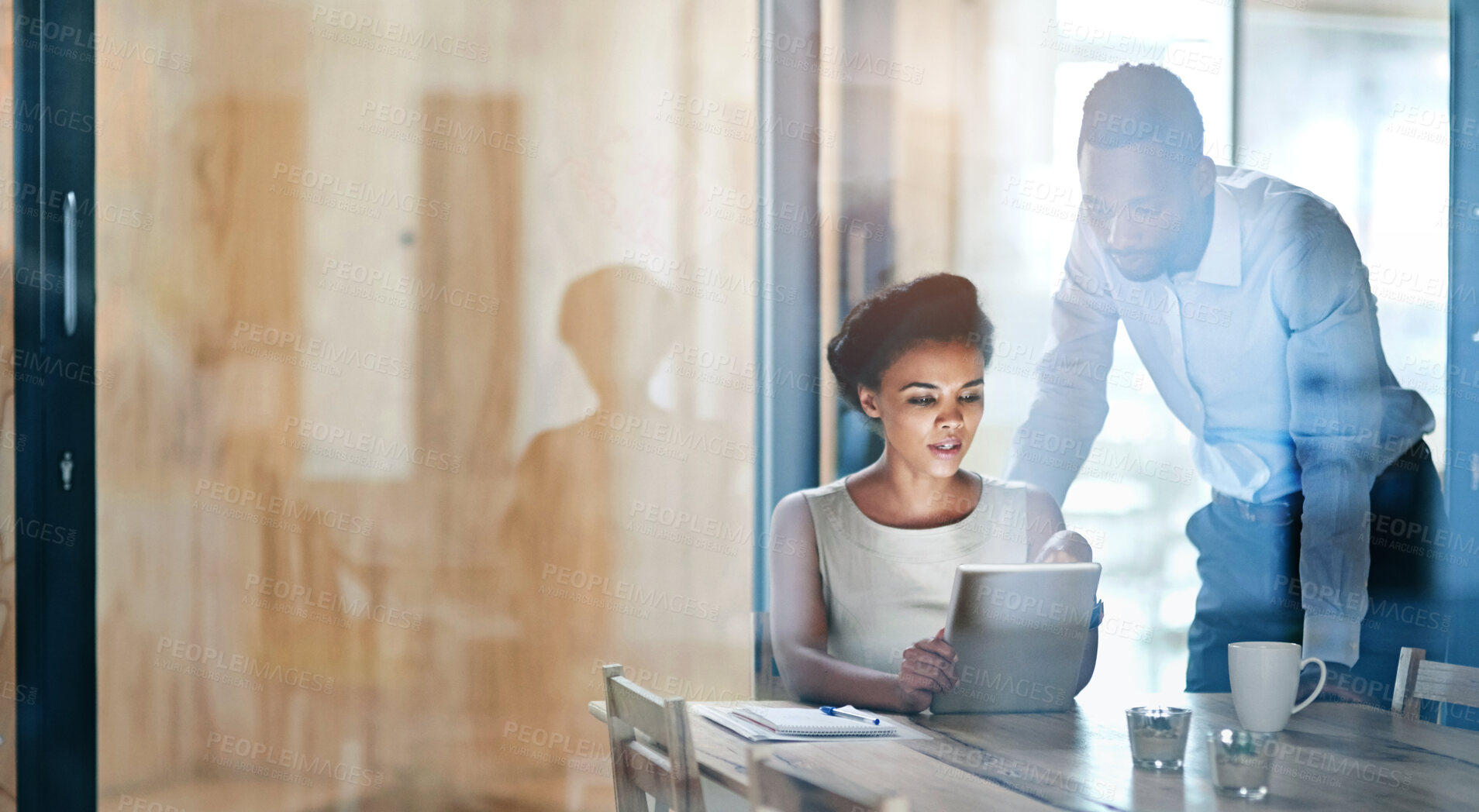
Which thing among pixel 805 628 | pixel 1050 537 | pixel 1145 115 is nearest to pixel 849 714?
pixel 805 628

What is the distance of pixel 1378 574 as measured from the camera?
2416 millimetres

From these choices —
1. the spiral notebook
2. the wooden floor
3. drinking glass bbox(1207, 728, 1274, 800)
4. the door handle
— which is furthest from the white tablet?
the door handle

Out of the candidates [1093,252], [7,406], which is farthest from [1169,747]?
[7,406]

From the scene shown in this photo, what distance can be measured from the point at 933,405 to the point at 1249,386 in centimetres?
61

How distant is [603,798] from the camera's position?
2854 millimetres

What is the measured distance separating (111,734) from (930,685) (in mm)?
1915

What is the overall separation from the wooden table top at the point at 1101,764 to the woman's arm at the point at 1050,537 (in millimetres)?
494

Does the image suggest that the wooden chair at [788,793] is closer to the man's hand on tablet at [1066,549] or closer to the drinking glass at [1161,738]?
the drinking glass at [1161,738]

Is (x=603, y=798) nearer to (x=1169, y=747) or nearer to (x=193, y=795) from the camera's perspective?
(x=193, y=795)

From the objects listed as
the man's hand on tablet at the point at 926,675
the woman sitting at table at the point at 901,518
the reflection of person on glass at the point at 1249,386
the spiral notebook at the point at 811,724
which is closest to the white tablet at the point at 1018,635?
the man's hand on tablet at the point at 926,675

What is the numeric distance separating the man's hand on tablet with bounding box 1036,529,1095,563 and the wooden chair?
1.35m

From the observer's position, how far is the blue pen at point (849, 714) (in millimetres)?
1852

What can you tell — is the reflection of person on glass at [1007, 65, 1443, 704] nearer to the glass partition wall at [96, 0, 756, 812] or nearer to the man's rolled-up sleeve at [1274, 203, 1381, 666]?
the man's rolled-up sleeve at [1274, 203, 1381, 666]

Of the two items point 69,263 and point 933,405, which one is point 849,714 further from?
point 69,263
